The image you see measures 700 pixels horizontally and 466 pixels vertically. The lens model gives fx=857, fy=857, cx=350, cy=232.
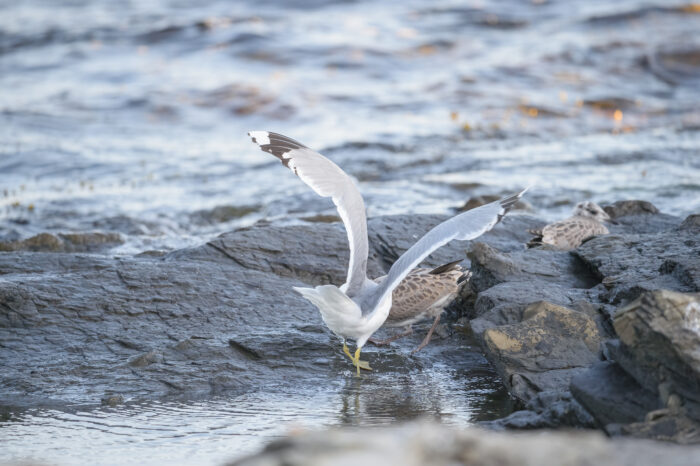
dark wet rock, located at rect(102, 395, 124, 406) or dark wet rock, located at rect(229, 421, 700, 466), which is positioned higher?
dark wet rock, located at rect(229, 421, 700, 466)

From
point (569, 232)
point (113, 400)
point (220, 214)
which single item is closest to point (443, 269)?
point (569, 232)

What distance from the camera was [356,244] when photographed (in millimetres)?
A: 5840

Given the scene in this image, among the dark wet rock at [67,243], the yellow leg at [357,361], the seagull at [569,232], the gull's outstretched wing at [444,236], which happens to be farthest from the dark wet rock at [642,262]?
the dark wet rock at [67,243]

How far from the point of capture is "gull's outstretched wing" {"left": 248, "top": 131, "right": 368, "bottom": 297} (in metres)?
5.86

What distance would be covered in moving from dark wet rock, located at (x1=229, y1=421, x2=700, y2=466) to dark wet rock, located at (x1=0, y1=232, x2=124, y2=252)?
739cm

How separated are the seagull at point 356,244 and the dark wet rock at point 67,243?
410 centimetres

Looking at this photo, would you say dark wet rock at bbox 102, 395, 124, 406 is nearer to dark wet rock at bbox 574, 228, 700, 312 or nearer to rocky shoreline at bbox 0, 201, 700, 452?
rocky shoreline at bbox 0, 201, 700, 452

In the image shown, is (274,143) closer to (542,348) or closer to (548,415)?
(542,348)

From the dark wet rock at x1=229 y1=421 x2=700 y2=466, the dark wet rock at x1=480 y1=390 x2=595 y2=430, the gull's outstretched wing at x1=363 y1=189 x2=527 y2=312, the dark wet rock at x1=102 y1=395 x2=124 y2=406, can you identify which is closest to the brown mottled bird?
the gull's outstretched wing at x1=363 y1=189 x2=527 y2=312

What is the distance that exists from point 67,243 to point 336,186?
458 cm

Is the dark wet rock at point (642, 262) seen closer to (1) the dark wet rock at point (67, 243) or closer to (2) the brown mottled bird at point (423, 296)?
(2) the brown mottled bird at point (423, 296)

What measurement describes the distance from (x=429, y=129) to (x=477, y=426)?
11.7 metres

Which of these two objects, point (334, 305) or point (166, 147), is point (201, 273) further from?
point (166, 147)

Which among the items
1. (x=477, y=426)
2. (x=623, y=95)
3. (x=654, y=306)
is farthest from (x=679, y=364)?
(x=623, y=95)
